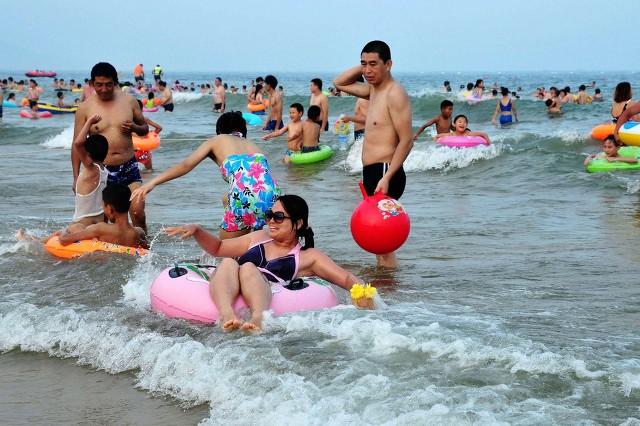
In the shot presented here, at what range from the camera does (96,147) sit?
23.0 feet

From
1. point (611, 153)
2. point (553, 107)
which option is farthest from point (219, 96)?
point (611, 153)

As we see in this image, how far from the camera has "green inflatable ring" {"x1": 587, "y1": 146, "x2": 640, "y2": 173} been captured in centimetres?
1251

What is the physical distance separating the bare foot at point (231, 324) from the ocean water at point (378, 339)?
6 cm

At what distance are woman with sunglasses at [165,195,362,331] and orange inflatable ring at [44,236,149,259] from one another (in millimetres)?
1697

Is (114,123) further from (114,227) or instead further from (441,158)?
(441,158)

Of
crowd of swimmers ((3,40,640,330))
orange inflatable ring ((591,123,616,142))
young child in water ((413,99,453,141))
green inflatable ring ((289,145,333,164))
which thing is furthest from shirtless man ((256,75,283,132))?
crowd of swimmers ((3,40,640,330))

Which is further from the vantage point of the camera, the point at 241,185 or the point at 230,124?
→ the point at 230,124

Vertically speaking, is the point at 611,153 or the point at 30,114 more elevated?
the point at 611,153

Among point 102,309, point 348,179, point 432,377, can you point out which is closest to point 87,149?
point 102,309

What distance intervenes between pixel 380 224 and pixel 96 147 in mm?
2599

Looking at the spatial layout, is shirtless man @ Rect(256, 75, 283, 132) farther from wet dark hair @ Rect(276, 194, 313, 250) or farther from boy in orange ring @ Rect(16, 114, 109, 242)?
wet dark hair @ Rect(276, 194, 313, 250)

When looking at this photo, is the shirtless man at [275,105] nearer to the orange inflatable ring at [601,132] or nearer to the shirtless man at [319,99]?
the shirtless man at [319,99]

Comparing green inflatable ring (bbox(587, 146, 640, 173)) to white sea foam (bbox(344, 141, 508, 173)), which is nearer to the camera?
green inflatable ring (bbox(587, 146, 640, 173))

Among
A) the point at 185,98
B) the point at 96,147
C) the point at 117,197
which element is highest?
the point at 96,147
